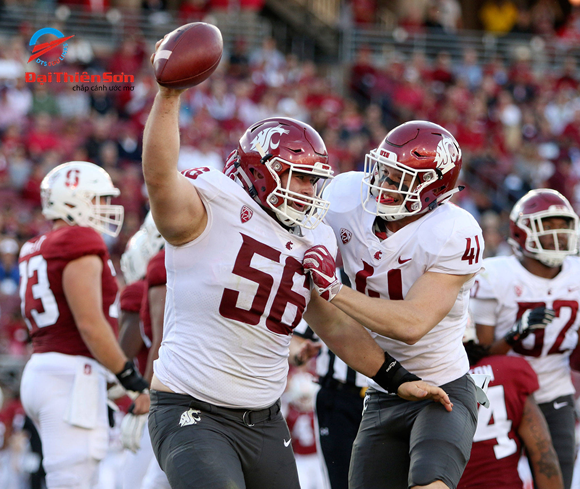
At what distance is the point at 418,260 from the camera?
10.8 feet

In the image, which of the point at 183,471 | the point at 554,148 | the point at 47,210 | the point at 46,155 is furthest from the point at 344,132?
the point at 183,471

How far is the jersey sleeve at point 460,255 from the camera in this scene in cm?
325

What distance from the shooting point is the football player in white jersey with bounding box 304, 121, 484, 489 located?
10.5ft

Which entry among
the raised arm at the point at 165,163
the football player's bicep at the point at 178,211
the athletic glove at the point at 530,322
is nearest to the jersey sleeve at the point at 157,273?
the football player's bicep at the point at 178,211

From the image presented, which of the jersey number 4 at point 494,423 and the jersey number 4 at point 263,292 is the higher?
the jersey number 4 at point 263,292

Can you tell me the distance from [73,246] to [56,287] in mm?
232

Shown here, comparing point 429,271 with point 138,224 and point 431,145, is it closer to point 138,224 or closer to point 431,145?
point 431,145

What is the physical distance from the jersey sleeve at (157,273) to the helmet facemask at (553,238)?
1.95m

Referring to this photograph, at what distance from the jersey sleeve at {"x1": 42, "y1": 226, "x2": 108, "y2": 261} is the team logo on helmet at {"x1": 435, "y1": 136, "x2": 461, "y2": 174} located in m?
1.85

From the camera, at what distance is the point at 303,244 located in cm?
314

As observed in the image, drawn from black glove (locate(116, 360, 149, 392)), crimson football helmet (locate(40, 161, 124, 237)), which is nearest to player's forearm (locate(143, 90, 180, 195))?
black glove (locate(116, 360, 149, 392))

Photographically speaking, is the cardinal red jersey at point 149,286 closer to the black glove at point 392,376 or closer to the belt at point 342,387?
the belt at point 342,387
